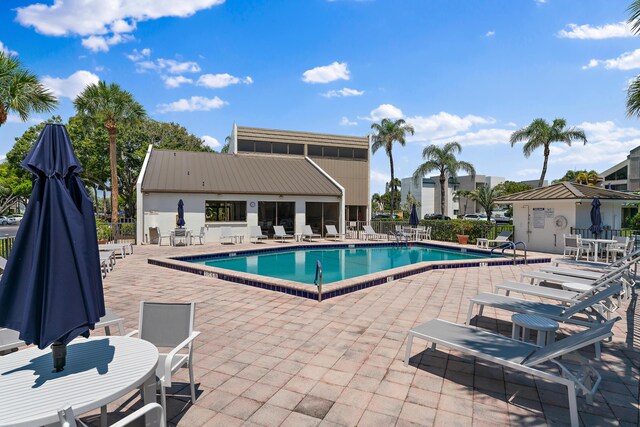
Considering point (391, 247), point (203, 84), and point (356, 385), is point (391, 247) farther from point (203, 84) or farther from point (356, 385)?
point (203, 84)

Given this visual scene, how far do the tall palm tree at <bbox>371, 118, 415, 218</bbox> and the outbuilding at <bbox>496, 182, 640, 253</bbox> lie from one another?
15.1 metres

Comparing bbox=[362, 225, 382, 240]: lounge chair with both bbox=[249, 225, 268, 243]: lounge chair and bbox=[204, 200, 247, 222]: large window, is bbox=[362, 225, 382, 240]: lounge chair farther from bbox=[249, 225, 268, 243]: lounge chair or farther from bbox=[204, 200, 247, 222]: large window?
bbox=[204, 200, 247, 222]: large window

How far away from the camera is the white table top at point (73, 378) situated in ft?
6.28

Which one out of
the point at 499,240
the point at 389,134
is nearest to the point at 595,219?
the point at 499,240

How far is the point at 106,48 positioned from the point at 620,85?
19.3m

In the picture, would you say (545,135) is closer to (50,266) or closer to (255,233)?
(255,233)

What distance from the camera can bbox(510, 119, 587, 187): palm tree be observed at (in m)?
26.3

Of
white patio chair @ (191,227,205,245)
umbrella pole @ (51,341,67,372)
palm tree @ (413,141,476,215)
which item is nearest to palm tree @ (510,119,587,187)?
palm tree @ (413,141,476,215)

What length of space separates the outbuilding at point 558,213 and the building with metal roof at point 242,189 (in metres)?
9.95

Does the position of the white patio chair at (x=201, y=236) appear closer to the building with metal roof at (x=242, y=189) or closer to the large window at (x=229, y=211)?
the building with metal roof at (x=242, y=189)

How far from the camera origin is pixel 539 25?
1034 centimetres

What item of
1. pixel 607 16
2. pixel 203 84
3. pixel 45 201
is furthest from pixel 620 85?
pixel 203 84

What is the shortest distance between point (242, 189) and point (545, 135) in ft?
78.7

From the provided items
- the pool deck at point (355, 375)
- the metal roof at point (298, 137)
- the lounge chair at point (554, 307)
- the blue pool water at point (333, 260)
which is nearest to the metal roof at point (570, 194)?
the blue pool water at point (333, 260)
